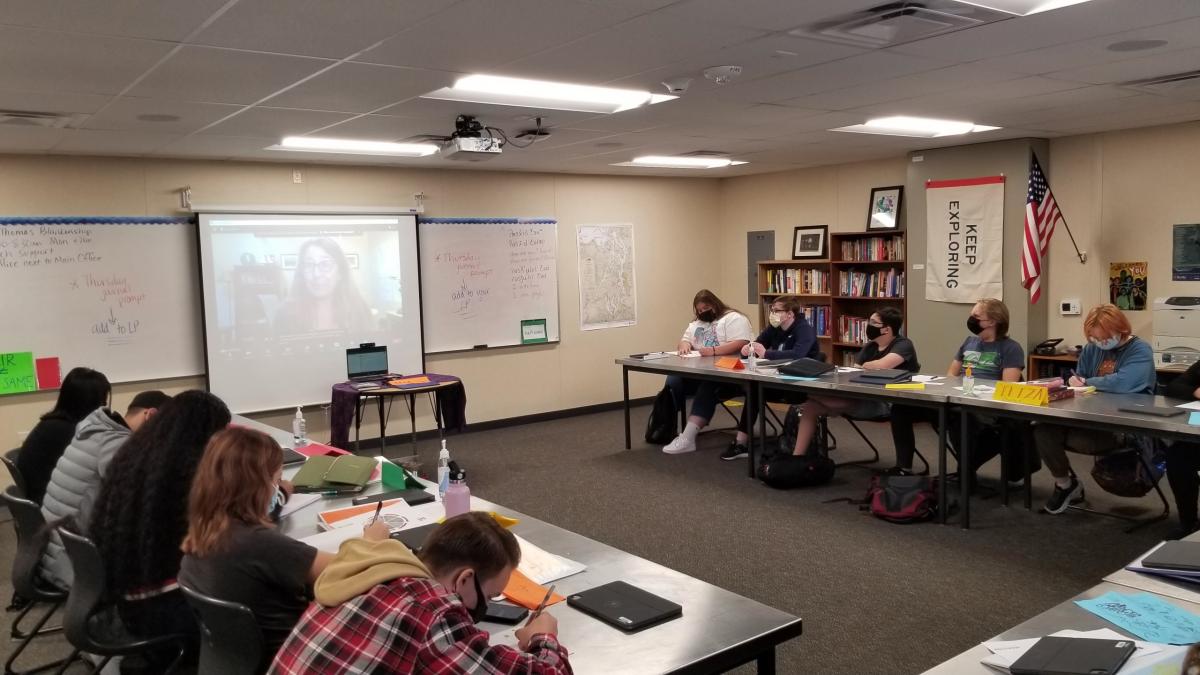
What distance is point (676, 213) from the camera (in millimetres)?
9047

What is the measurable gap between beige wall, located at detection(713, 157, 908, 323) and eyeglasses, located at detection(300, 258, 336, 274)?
168 inches

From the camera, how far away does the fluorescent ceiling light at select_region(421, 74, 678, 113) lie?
4.08 m

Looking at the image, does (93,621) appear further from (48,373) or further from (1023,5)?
(48,373)

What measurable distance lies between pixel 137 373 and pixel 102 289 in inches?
25.0

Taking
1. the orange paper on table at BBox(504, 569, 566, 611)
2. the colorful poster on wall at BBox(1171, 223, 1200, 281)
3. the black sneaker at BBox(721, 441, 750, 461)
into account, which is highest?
the colorful poster on wall at BBox(1171, 223, 1200, 281)

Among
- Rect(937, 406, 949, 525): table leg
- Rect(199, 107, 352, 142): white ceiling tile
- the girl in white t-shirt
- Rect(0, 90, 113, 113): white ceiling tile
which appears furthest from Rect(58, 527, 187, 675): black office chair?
the girl in white t-shirt

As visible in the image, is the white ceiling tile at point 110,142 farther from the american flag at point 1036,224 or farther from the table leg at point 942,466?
the american flag at point 1036,224

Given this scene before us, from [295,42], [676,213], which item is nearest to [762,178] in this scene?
[676,213]

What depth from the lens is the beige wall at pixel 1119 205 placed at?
608cm

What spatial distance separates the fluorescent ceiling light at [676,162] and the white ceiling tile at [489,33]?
3.76 m

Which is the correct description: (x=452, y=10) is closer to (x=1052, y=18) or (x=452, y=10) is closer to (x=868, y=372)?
(x=1052, y=18)

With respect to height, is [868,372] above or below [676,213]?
below

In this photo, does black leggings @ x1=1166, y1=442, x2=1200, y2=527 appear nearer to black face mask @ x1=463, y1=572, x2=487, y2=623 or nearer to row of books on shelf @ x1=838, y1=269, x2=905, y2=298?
row of books on shelf @ x1=838, y1=269, x2=905, y2=298

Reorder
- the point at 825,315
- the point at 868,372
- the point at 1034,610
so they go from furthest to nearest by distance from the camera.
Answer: the point at 825,315 < the point at 868,372 < the point at 1034,610
